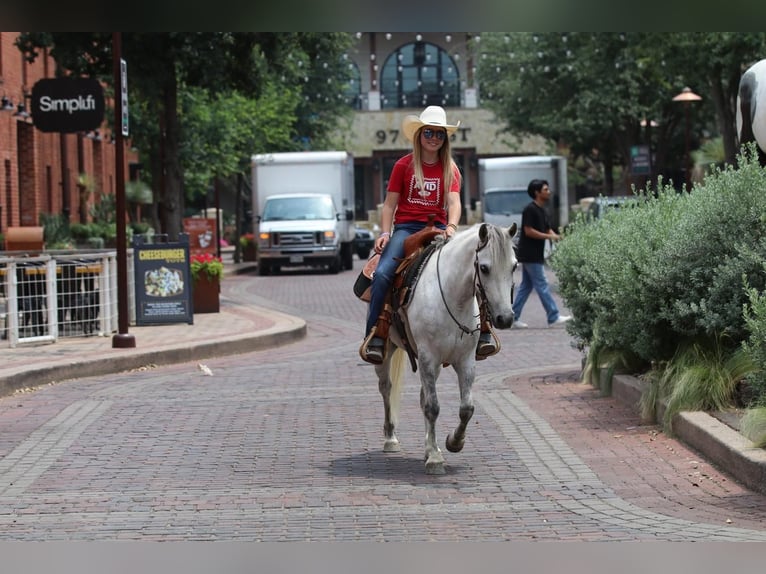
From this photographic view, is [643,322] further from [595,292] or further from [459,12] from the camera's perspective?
[459,12]

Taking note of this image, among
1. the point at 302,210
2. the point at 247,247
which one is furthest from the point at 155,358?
the point at 247,247

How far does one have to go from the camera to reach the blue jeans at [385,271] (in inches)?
399

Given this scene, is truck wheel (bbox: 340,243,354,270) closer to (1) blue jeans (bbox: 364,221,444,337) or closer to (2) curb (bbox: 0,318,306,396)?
(2) curb (bbox: 0,318,306,396)

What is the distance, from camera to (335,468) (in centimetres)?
985

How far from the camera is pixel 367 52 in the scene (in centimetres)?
8644

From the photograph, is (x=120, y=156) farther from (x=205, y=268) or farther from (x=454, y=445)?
(x=454, y=445)

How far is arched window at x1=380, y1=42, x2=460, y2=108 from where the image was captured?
8669 centimetres

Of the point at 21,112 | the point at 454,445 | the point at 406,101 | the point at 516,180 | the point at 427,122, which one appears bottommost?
the point at 454,445

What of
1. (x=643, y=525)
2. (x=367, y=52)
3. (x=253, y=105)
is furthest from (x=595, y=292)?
(x=367, y=52)

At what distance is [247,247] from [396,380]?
43.1 metres

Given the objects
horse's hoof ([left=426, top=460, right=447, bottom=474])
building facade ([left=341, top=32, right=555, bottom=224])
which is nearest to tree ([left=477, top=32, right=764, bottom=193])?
building facade ([left=341, top=32, right=555, bottom=224])

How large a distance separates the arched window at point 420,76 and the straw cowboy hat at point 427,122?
76.6 m

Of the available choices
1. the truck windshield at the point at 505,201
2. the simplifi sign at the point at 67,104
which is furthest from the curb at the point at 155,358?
the truck windshield at the point at 505,201

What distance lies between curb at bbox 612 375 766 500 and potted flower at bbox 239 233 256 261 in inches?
1664
